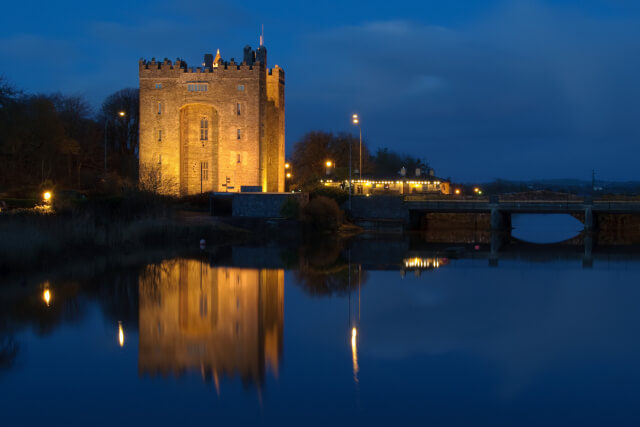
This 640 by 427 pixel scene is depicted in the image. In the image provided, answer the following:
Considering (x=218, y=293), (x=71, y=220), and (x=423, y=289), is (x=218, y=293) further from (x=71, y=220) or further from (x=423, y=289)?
(x=71, y=220)

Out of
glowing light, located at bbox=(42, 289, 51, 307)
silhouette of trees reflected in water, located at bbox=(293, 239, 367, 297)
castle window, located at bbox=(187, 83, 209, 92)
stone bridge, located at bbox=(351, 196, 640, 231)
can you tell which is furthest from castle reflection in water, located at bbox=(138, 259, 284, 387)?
castle window, located at bbox=(187, 83, 209, 92)

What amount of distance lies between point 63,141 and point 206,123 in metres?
11.5

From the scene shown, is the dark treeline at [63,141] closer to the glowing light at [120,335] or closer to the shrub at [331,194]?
the shrub at [331,194]

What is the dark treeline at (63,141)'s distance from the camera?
1721 inches

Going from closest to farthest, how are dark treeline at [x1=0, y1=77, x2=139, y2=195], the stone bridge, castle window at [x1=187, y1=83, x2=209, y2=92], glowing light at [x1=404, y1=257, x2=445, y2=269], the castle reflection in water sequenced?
the castle reflection in water → glowing light at [x1=404, y1=257, x2=445, y2=269] → dark treeline at [x1=0, y1=77, x2=139, y2=195] → the stone bridge → castle window at [x1=187, y1=83, x2=209, y2=92]

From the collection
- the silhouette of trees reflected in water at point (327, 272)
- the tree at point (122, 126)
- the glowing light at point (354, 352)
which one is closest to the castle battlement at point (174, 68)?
the tree at point (122, 126)

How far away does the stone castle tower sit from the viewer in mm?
55188

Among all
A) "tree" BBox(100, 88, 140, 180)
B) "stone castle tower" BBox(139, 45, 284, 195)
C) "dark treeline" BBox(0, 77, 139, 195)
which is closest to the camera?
"dark treeline" BBox(0, 77, 139, 195)

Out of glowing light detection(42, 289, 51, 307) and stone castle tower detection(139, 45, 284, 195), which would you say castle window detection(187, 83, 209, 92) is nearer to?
stone castle tower detection(139, 45, 284, 195)

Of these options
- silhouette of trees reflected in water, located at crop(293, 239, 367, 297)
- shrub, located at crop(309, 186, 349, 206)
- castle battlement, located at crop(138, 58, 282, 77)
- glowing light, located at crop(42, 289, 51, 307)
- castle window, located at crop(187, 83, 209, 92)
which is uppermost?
castle battlement, located at crop(138, 58, 282, 77)

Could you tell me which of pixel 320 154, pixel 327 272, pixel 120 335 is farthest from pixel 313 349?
pixel 320 154

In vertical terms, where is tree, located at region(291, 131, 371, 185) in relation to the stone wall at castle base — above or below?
above

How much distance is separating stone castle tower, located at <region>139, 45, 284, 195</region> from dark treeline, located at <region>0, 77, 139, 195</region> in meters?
3.84

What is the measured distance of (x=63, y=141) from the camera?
2168 inches
